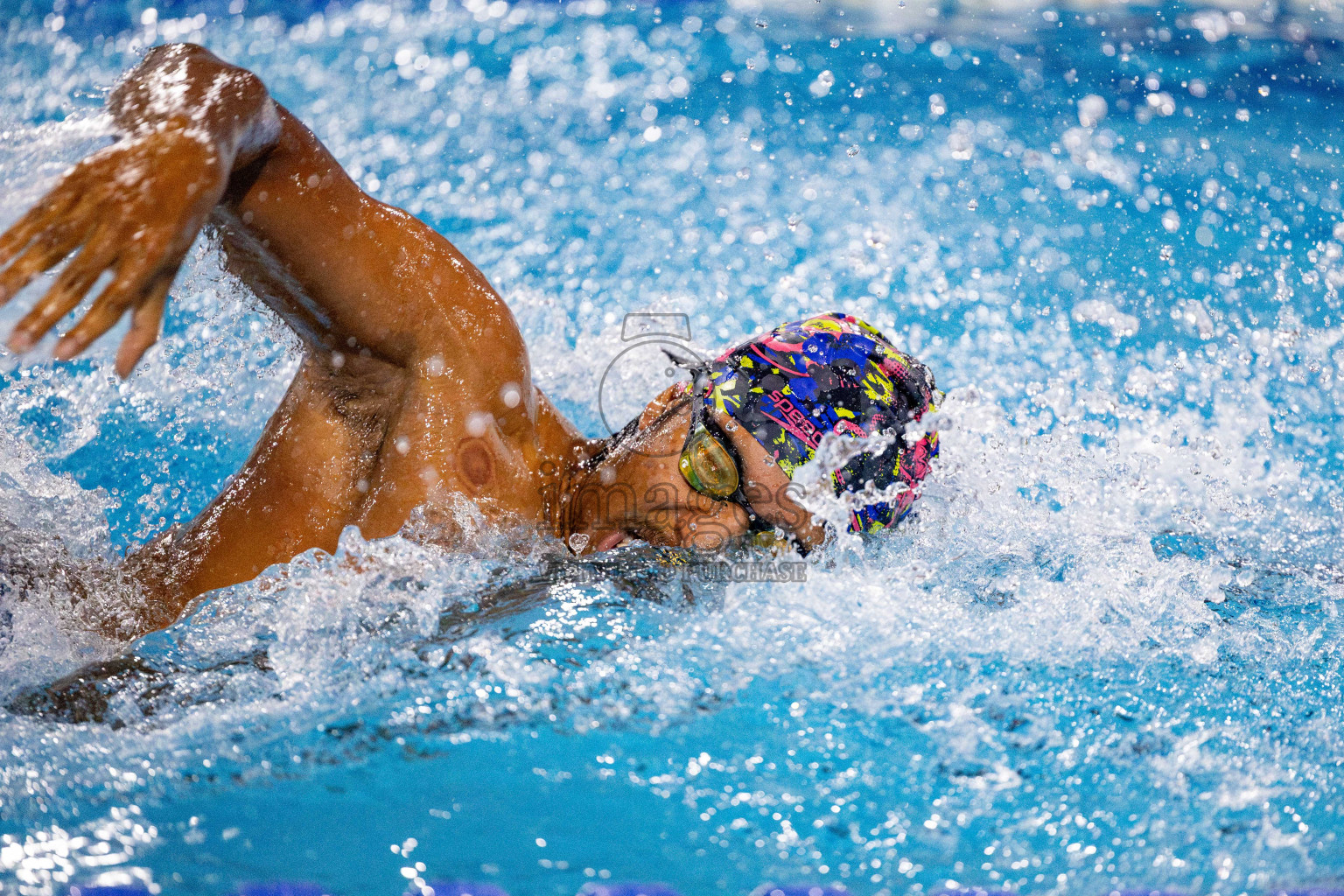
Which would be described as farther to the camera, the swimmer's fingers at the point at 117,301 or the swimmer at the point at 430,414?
the swimmer at the point at 430,414

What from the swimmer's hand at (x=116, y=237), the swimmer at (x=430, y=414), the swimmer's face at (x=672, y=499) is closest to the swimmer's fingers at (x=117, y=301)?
the swimmer's hand at (x=116, y=237)

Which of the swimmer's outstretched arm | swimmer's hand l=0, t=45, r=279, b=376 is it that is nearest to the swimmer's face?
the swimmer's outstretched arm

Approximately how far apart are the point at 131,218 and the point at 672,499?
1.01 m

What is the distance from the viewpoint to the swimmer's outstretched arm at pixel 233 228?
106cm

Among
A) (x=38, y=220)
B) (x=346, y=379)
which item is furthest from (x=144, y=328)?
(x=346, y=379)

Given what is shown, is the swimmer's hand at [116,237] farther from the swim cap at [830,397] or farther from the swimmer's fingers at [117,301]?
the swim cap at [830,397]

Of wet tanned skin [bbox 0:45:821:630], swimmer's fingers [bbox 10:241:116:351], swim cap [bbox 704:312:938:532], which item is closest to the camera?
swimmer's fingers [bbox 10:241:116:351]

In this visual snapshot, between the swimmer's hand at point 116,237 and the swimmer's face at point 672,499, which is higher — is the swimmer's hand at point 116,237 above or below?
above

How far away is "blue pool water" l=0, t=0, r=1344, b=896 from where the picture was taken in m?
1.50

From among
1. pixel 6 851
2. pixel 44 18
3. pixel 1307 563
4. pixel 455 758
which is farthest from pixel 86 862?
pixel 44 18

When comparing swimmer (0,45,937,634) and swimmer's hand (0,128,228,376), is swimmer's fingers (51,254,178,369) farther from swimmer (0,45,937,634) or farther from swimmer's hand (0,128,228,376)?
swimmer (0,45,937,634)

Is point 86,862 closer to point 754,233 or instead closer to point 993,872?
point 993,872

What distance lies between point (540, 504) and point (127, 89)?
35.3 inches

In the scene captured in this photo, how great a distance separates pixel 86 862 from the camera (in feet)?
4.35
